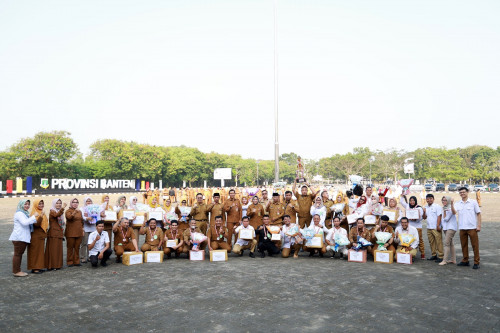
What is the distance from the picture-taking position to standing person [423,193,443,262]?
28.9ft

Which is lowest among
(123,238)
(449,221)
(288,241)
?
(288,241)

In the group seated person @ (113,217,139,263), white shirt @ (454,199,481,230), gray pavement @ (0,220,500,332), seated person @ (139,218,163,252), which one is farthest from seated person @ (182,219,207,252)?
white shirt @ (454,199,481,230)

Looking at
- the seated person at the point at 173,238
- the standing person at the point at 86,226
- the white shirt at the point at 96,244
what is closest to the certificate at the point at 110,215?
the standing person at the point at 86,226

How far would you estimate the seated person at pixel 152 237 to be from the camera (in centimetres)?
923

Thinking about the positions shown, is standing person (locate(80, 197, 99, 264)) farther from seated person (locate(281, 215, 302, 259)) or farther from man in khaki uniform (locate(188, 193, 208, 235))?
seated person (locate(281, 215, 302, 259))

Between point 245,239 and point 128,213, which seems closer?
point 128,213

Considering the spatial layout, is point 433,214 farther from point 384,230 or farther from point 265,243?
point 265,243

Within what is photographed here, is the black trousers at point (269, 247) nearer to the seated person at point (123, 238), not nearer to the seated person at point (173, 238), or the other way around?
the seated person at point (173, 238)

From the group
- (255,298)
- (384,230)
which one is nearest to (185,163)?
(384,230)

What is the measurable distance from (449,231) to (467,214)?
609 mm

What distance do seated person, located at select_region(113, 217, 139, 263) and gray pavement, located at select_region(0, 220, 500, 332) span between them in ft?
1.69

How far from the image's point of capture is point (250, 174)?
9600 cm

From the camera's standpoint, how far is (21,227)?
7.54 m

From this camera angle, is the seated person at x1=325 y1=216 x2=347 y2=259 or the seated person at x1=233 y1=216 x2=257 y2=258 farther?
the seated person at x1=233 y1=216 x2=257 y2=258
